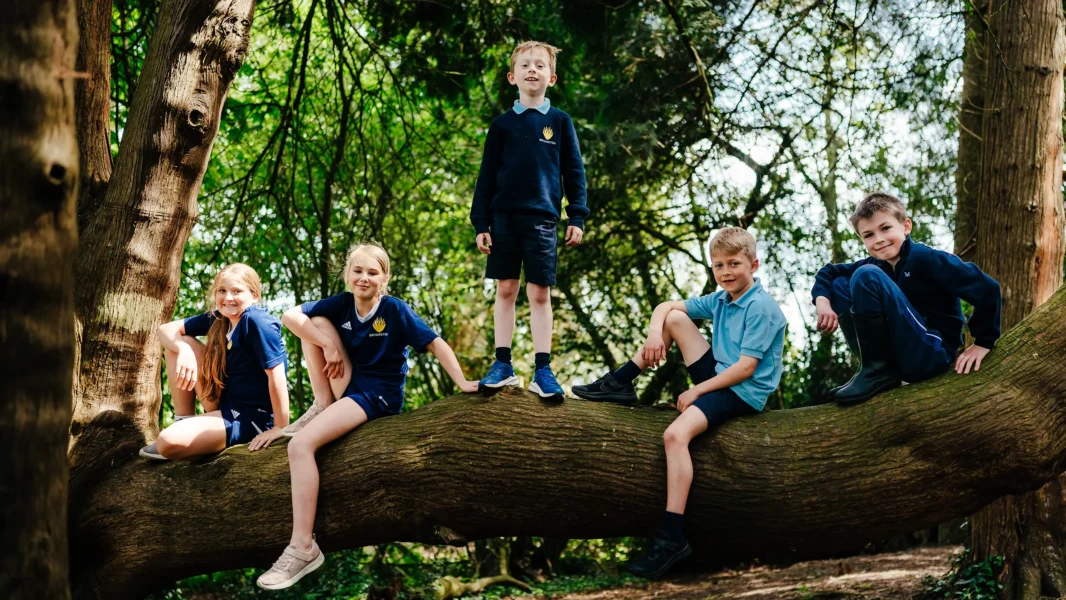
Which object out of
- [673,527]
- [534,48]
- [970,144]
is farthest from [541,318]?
[970,144]

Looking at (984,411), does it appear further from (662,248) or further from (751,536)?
(662,248)

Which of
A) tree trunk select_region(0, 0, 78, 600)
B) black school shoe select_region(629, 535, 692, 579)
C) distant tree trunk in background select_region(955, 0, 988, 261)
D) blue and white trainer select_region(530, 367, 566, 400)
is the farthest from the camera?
distant tree trunk in background select_region(955, 0, 988, 261)

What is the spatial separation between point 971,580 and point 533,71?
4855 mm

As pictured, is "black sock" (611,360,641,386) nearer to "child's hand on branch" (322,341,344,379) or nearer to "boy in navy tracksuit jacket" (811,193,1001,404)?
"boy in navy tracksuit jacket" (811,193,1001,404)

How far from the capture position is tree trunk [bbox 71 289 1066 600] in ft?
12.6

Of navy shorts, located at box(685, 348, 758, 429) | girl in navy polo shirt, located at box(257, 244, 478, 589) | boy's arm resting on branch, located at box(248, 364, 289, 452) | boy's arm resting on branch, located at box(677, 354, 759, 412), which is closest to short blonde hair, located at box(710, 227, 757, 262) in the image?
boy's arm resting on branch, located at box(677, 354, 759, 412)

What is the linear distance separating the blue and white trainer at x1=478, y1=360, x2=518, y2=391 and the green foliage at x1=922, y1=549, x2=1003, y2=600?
4.19 metres

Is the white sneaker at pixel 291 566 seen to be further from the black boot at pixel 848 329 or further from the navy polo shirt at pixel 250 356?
the black boot at pixel 848 329

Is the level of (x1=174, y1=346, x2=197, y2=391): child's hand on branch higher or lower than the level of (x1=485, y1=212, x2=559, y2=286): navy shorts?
lower

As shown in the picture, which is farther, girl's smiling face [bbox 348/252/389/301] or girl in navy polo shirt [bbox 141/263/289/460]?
girl in navy polo shirt [bbox 141/263/289/460]

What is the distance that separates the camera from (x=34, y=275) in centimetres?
199

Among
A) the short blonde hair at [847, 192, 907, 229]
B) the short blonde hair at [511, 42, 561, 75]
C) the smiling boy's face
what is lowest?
the short blonde hair at [847, 192, 907, 229]

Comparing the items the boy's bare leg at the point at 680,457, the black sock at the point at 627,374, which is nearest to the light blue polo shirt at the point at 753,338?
the boy's bare leg at the point at 680,457

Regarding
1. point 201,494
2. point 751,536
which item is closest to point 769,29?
point 751,536
